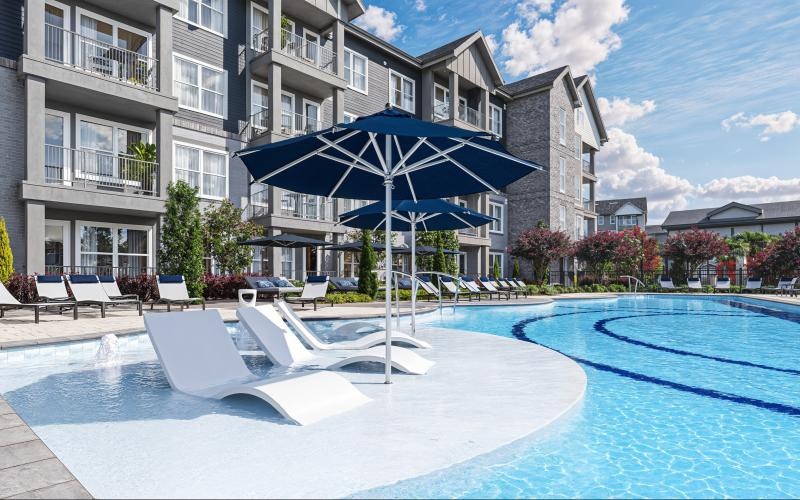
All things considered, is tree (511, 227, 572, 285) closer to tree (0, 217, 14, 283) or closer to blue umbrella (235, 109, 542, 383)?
blue umbrella (235, 109, 542, 383)

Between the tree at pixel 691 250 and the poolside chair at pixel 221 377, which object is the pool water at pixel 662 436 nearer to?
the poolside chair at pixel 221 377

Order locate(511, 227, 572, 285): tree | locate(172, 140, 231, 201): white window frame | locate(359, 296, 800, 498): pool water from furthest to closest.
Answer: locate(511, 227, 572, 285): tree
locate(172, 140, 231, 201): white window frame
locate(359, 296, 800, 498): pool water

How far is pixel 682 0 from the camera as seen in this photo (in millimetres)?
17859

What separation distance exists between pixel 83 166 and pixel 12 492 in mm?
16573

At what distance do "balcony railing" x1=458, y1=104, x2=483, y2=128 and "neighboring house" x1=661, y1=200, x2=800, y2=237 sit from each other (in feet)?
112

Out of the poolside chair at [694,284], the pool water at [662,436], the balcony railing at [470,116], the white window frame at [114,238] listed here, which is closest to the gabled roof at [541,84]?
the balcony railing at [470,116]

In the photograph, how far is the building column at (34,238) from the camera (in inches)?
556

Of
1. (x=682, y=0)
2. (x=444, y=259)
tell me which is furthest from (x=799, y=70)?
(x=444, y=259)

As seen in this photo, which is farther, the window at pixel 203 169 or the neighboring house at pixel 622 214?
the neighboring house at pixel 622 214

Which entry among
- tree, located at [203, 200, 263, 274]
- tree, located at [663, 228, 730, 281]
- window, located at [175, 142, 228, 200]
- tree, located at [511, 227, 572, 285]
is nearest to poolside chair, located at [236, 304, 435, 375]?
tree, located at [203, 200, 263, 274]

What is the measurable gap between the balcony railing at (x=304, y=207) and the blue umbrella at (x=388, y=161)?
14452 mm

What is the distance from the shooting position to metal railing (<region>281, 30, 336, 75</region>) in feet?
72.3

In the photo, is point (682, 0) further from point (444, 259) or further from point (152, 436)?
point (152, 436)

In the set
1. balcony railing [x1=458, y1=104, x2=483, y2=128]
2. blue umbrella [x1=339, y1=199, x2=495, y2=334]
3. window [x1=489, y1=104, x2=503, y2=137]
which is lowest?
blue umbrella [x1=339, y1=199, x2=495, y2=334]
